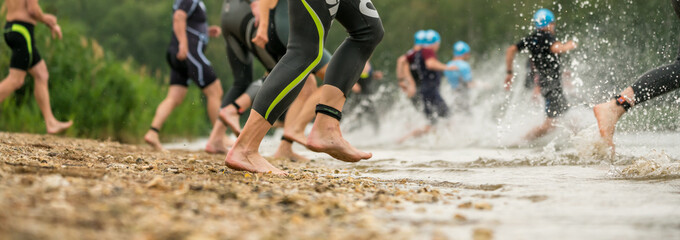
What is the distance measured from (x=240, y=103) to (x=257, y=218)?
12.0 ft

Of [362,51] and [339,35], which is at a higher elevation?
[339,35]

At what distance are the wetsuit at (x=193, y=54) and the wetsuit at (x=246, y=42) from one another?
1.17 feet

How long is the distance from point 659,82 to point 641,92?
11cm

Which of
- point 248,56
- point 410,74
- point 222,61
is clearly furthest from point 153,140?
point 222,61

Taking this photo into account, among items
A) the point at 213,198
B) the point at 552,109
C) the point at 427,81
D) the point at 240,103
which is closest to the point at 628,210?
the point at 213,198

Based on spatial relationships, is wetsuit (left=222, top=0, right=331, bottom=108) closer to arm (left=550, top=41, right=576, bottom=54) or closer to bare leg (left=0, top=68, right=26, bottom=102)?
bare leg (left=0, top=68, right=26, bottom=102)

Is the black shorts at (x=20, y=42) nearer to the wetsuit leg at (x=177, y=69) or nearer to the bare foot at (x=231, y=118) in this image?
the wetsuit leg at (x=177, y=69)

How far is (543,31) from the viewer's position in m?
6.66

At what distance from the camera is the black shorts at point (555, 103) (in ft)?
20.2

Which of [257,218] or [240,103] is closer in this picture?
[257,218]

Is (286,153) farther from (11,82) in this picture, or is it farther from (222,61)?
(222,61)

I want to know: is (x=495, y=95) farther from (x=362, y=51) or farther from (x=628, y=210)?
(x=628, y=210)

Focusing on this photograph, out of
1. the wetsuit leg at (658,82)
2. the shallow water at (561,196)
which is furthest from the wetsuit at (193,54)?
the wetsuit leg at (658,82)

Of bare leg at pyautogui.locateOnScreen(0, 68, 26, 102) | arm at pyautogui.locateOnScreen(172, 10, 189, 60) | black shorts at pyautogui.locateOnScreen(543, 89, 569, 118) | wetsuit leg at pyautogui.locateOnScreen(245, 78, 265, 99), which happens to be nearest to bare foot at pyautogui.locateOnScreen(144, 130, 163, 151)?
arm at pyautogui.locateOnScreen(172, 10, 189, 60)
